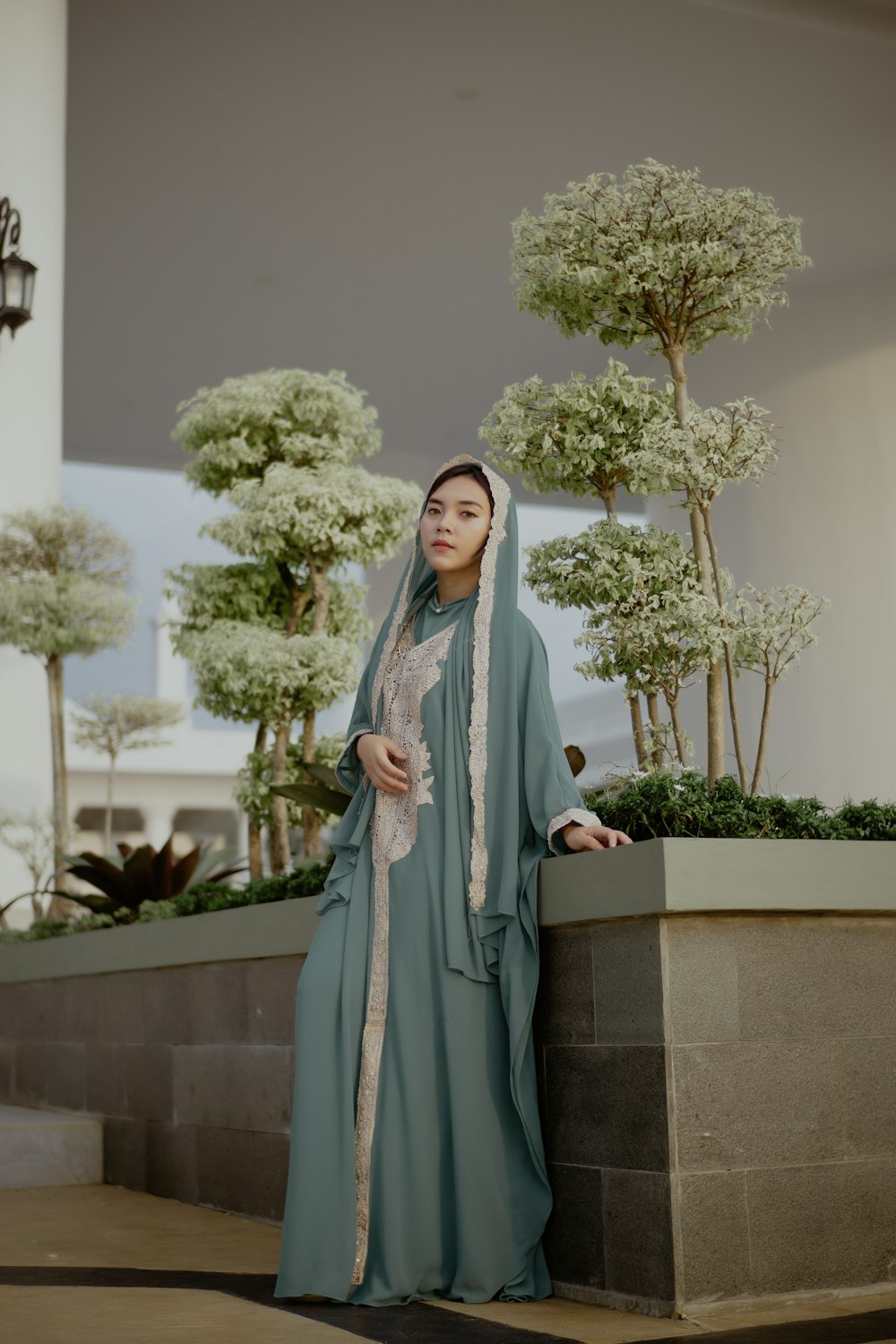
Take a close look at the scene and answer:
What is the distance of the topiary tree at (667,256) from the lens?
352cm

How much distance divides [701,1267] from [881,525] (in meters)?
8.20

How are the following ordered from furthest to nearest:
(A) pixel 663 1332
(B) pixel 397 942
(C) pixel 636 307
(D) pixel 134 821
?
(D) pixel 134 821 → (C) pixel 636 307 → (B) pixel 397 942 → (A) pixel 663 1332

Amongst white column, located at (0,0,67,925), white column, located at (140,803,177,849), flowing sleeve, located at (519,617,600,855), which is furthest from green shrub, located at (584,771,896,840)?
white column, located at (140,803,177,849)

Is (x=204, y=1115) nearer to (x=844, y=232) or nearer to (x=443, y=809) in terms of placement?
(x=443, y=809)

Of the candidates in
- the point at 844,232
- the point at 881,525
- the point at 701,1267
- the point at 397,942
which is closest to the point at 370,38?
the point at 844,232

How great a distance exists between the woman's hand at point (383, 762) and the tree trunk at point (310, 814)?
243 cm

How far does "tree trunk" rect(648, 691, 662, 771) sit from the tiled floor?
1.42m

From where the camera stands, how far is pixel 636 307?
3645mm

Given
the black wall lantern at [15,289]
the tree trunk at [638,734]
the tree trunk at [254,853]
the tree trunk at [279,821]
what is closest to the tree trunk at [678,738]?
the tree trunk at [638,734]

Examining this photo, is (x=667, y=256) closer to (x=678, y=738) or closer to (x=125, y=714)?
(x=678, y=738)

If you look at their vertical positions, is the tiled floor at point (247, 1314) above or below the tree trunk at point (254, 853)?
below

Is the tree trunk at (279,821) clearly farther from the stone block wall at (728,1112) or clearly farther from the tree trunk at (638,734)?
the stone block wall at (728,1112)

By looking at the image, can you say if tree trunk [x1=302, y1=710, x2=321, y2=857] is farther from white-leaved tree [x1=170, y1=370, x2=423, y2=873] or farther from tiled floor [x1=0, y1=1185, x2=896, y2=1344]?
tiled floor [x1=0, y1=1185, x2=896, y2=1344]

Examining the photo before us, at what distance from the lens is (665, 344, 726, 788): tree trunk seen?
11.0 ft
